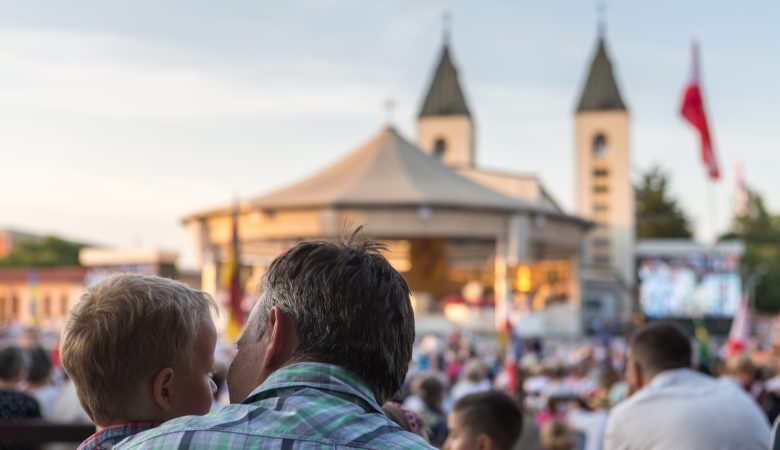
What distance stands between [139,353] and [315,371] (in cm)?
50

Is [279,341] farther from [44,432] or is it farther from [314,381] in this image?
[44,432]

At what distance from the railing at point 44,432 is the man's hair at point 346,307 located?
6.11 ft

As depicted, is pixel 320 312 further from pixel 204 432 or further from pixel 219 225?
pixel 219 225

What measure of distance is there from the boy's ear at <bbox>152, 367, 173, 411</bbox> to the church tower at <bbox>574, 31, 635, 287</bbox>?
283ft

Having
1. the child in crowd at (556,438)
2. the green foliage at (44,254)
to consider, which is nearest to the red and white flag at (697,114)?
the child in crowd at (556,438)

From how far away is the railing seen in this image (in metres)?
3.54

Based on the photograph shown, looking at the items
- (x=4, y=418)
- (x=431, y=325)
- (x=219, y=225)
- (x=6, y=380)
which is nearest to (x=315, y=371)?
(x=4, y=418)

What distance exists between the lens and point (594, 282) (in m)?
81.1

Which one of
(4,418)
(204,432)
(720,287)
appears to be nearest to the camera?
(204,432)

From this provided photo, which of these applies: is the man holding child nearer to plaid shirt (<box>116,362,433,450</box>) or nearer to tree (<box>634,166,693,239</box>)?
plaid shirt (<box>116,362,433,450</box>)

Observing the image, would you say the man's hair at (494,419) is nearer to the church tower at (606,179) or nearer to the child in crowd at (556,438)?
the child in crowd at (556,438)

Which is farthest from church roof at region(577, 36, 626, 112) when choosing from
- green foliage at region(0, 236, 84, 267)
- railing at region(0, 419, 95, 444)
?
railing at region(0, 419, 95, 444)

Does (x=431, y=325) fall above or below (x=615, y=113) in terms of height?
below

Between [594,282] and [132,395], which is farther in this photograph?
[594,282]
